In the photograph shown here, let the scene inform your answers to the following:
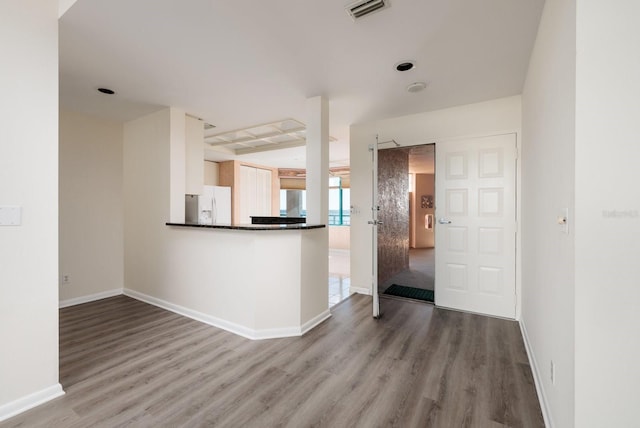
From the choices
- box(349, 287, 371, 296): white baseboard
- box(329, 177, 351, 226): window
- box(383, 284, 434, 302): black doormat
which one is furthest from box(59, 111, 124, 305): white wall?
box(329, 177, 351, 226): window

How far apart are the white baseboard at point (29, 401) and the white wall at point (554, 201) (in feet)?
9.59

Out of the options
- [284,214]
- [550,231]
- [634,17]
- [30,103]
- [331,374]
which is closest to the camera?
[634,17]

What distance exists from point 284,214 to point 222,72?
732 cm

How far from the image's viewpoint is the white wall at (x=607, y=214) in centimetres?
103

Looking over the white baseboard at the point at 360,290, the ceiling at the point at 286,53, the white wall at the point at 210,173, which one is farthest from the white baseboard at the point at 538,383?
the white wall at the point at 210,173

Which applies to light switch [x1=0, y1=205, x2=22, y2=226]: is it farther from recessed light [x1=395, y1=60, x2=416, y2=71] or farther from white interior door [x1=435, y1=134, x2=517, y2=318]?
white interior door [x1=435, y1=134, x2=517, y2=318]

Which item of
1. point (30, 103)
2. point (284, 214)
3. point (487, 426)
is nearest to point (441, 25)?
point (487, 426)

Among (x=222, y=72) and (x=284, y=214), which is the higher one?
(x=222, y=72)

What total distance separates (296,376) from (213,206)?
267cm

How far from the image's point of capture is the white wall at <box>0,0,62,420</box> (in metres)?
1.69

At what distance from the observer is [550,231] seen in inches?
63.4

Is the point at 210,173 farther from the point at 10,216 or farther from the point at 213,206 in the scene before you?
the point at 10,216

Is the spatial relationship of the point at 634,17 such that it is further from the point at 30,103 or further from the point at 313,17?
the point at 30,103

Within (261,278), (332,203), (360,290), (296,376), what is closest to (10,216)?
(261,278)
